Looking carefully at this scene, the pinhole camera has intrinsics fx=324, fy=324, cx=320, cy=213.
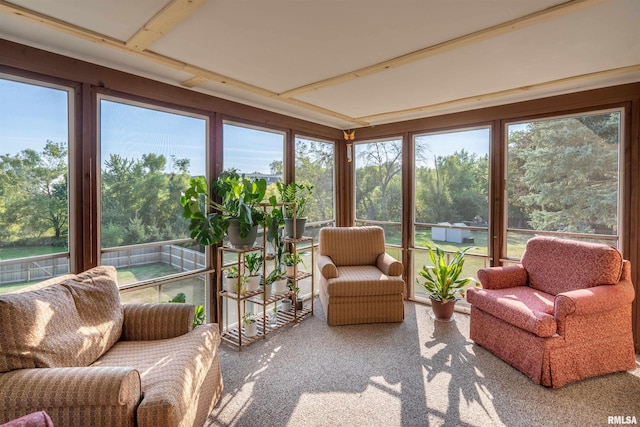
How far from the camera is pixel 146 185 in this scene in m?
2.77

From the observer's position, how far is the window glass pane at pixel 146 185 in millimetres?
2570

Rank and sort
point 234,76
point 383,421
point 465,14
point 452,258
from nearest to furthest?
point 465,14, point 383,421, point 234,76, point 452,258

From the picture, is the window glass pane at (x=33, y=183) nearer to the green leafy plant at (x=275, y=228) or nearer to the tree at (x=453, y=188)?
the green leafy plant at (x=275, y=228)

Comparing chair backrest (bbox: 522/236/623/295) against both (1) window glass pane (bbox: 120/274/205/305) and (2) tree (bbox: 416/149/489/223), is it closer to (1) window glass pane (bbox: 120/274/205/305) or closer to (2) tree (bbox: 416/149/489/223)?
(2) tree (bbox: 416/149/489/223)

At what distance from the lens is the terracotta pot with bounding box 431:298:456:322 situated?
3.63 metres

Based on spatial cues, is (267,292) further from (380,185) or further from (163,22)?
(163,22)

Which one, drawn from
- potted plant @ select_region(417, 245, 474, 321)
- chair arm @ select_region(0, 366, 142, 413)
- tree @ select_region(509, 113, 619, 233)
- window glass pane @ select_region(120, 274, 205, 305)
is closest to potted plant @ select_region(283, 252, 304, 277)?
window glass pane @ select_region(120, 274, 205, 305)

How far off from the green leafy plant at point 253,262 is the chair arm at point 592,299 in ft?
8.46

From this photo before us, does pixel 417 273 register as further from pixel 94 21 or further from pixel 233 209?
pixel 94 21

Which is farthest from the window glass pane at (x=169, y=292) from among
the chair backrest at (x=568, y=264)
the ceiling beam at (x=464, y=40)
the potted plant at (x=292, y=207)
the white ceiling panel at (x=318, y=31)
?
the chair backrest at (x=568, y=264)

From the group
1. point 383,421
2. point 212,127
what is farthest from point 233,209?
point 383,421

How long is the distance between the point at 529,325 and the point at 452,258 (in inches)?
67.2

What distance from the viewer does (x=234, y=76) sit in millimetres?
2738

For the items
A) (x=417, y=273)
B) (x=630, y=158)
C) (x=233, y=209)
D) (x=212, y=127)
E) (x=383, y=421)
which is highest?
(x=212, y=127)
